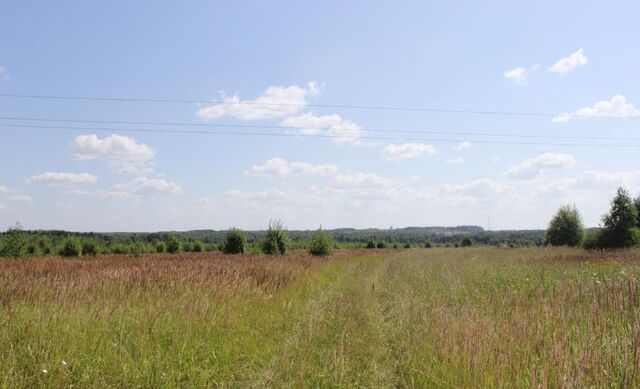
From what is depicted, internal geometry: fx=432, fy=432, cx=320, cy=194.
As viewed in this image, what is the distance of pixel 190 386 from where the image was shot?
478 cm

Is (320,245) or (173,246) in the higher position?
(320,245)

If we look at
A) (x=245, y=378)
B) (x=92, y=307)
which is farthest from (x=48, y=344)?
(x=245, y=378)

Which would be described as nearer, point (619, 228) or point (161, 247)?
point (619, 228)

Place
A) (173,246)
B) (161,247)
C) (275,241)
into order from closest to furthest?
1. (275,241)
2. (173,246)
3. (161,247)

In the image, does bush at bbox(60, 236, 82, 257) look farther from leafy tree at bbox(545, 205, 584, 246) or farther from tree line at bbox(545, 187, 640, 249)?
leafy tree at bbox(545, 205, 584, 246)

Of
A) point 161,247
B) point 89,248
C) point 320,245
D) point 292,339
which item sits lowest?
point 161,247

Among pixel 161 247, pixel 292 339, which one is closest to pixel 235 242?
pixel 161 247

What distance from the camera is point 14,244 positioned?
29734 mm

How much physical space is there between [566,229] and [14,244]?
51.4 m

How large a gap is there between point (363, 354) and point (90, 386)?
3.40 m

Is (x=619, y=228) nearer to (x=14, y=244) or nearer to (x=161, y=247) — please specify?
Result: (x=14, y=244)

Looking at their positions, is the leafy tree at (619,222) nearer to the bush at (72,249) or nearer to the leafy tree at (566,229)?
the leafy tree at (566,229)

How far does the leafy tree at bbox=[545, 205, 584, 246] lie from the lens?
47.4 meters

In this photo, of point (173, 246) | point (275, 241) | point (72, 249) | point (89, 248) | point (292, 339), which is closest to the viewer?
point (292, 339)
